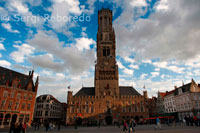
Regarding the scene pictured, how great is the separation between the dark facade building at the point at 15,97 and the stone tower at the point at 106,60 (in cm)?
2535

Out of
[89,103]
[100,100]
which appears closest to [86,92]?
[89,103]

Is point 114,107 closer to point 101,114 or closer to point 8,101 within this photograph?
point 101,114

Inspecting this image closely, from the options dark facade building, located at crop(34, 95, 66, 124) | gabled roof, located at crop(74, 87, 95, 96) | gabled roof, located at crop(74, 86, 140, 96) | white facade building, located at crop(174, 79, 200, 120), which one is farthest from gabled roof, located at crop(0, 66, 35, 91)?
white facade building, located at crop(174, 79, 200, 120)

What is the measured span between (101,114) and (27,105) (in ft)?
89.0

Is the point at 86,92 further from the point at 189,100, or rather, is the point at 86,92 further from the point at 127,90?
the point at 189,100

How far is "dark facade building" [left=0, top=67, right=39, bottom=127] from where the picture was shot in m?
40.6

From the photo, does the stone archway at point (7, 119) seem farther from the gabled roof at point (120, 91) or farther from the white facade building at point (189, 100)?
the white facade building at point (189, 100)

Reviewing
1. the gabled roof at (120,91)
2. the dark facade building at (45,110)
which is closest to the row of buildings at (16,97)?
the dark facade building at (45,110)

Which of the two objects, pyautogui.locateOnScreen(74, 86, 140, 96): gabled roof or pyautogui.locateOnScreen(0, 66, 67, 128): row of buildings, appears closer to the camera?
pyautogui.locateOnScreen(0, 66, 67, 128): row of buildings

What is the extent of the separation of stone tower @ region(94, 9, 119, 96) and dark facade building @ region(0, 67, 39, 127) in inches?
998

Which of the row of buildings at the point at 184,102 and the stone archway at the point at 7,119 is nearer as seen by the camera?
the stone archway at the point at 7,119

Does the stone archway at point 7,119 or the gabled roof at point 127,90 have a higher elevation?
the gabled roof at point 127,90

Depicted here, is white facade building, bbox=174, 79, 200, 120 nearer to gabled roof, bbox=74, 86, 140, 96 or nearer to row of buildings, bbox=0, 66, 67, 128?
gabled roof, bbox=74, 86, 140, 96

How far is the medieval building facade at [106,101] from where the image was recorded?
164 feet
